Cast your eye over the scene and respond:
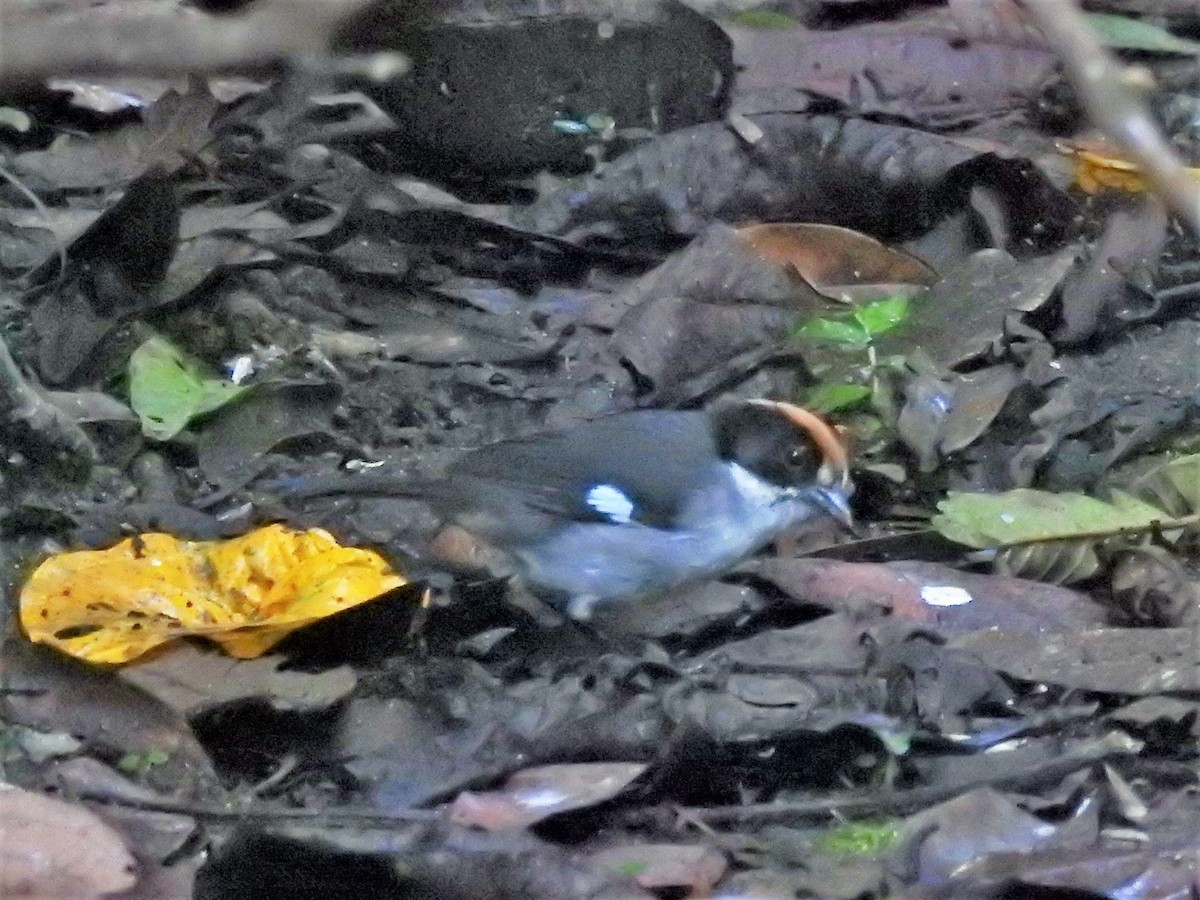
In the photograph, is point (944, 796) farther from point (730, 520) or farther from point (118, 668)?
point (118, 668)

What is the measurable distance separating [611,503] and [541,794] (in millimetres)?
700

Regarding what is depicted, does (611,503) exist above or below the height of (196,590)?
above

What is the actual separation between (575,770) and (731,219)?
1.81m

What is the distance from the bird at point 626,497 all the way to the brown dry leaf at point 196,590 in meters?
Result: 0.19

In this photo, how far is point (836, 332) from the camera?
3.66m

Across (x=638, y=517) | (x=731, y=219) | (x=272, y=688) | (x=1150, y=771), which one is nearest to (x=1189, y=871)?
(x=1150, y=771)

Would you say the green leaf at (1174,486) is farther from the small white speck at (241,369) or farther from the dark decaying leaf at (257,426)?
the small white speck at (241,369)

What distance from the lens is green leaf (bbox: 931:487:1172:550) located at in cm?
300

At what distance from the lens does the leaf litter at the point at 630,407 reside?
2385mm

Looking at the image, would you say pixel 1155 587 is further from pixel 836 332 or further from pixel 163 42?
pixel 163 42

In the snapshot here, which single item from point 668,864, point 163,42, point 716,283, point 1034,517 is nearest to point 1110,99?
point 163,42

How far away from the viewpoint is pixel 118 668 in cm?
258

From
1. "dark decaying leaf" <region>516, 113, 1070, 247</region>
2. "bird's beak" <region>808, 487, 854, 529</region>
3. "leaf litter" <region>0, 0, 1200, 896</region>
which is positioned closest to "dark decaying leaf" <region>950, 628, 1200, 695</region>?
"leaf litter" <region>0, 0, 1200, 896</region>

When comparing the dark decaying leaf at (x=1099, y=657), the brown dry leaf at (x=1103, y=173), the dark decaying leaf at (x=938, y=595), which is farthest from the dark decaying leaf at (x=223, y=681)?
the brown dry leaf at (x=1103, y=173)
